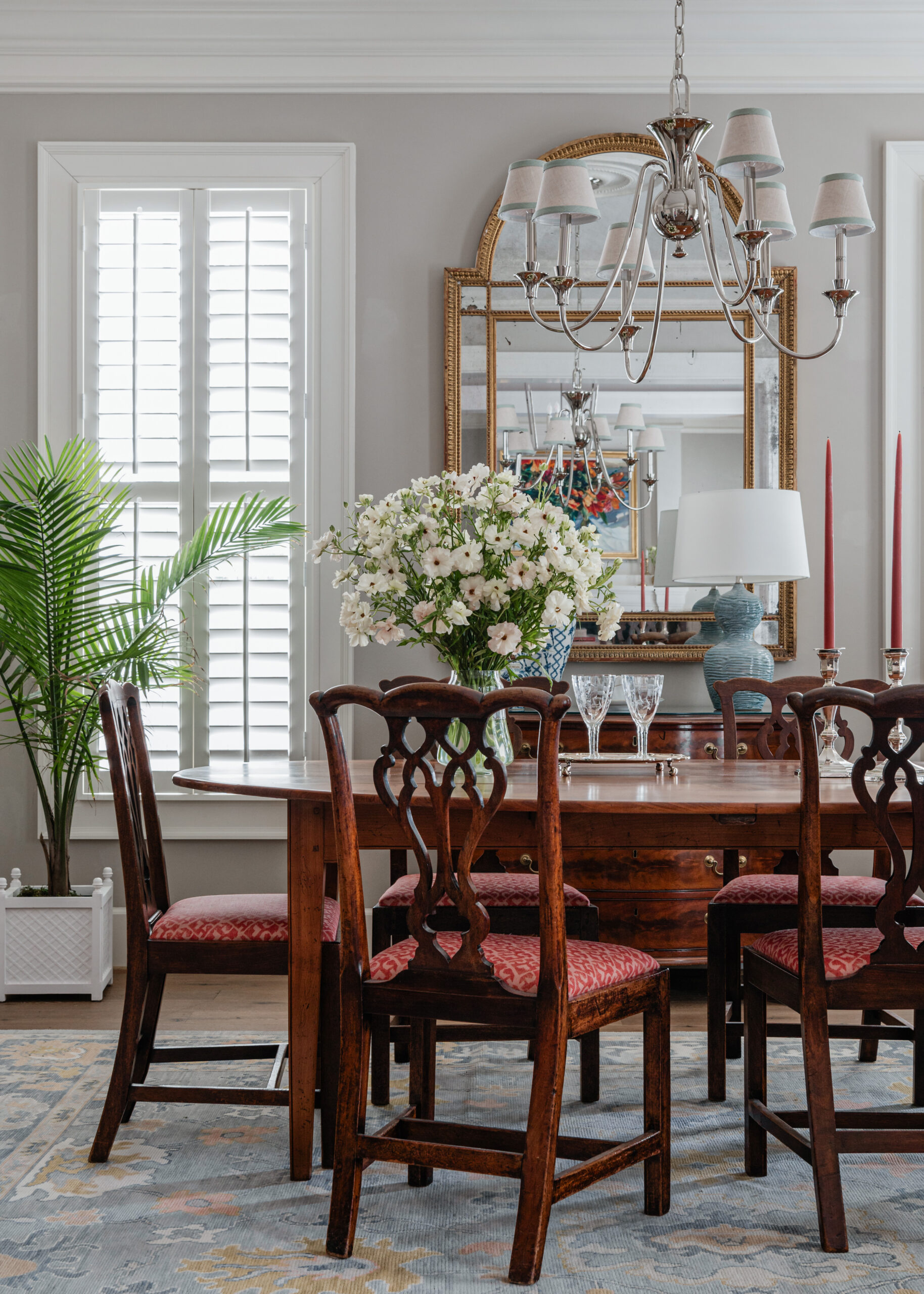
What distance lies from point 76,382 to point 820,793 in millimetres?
2942

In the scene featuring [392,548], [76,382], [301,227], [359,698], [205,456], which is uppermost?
[301,227]

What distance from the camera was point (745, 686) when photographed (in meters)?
3.07

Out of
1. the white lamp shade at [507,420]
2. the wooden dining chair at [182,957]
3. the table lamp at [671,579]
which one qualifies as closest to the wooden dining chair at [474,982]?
the wooden dining chair at [182,957]

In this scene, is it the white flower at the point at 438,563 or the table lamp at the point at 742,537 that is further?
the table lamp at the point at 742,537

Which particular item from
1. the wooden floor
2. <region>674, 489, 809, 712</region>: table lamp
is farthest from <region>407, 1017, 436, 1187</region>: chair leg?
<region>674, 489, 809, 712</region>: table lamp

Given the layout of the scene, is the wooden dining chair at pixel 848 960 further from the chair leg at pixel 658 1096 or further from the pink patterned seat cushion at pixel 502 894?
the pink patterned seat cushion at pixel 502 894

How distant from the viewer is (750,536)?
10.4 feet

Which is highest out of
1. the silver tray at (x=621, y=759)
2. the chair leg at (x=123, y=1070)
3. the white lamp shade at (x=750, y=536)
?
the white lamp shade at (x=750, y=536)

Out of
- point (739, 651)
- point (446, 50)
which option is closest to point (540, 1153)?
point (739, 651)

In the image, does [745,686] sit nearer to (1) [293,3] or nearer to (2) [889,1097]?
(2) [889,1097]

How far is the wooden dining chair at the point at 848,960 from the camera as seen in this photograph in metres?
1.76

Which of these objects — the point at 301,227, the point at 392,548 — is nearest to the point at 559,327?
the point at 301,227

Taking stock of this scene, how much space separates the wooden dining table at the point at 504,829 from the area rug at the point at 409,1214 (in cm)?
21

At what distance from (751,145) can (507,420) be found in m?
1.86
